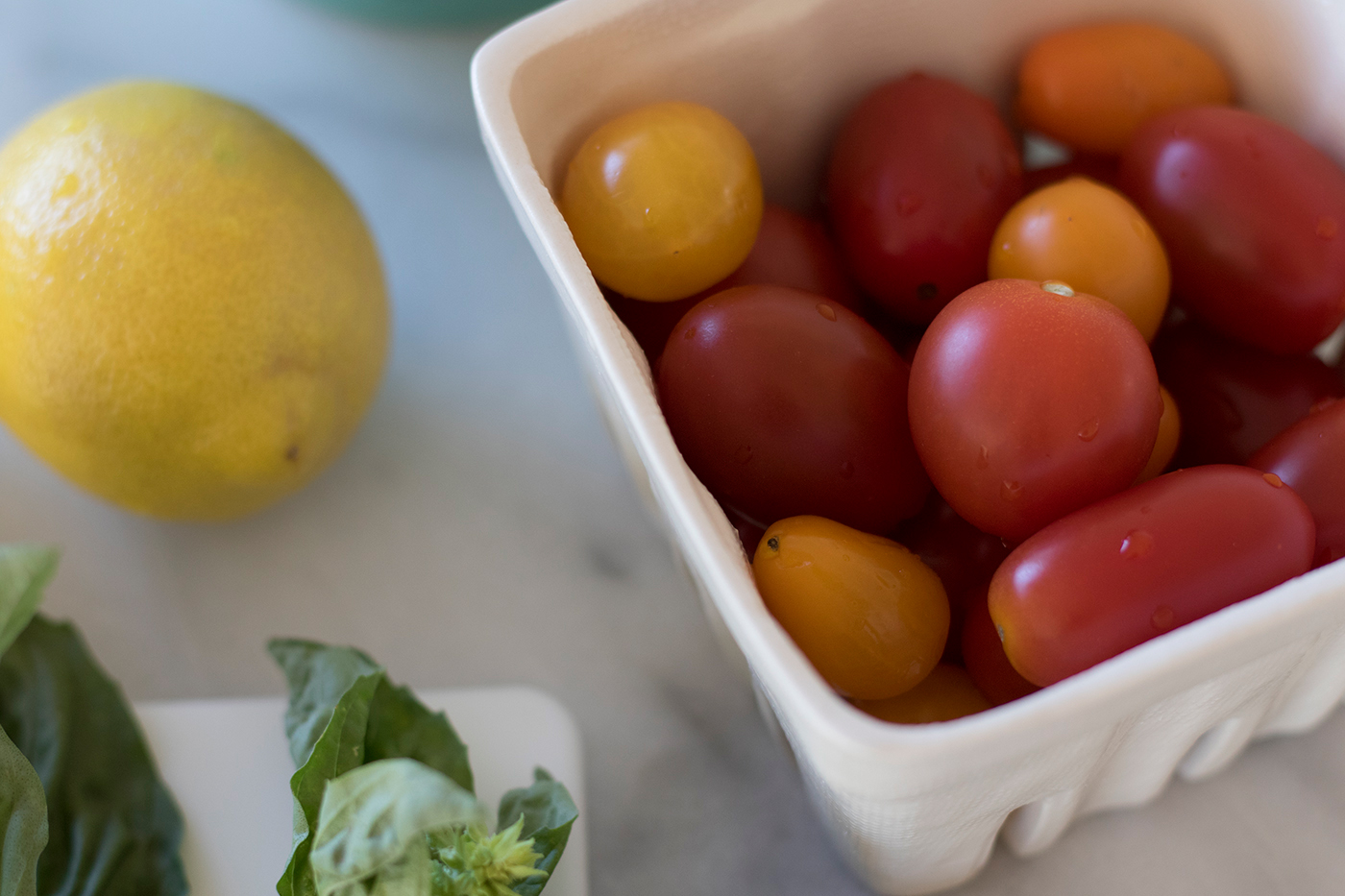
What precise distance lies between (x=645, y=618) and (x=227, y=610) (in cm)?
18

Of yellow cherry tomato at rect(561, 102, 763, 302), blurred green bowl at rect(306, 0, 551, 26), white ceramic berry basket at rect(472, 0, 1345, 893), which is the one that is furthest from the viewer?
blurred green bowl at rect(306, 0, 551, 26)

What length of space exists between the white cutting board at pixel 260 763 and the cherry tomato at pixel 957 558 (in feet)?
0.52

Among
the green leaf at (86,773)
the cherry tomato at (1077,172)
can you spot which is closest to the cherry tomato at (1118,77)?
the cherry tomato at (1077,172)

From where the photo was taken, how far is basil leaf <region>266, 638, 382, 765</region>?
1.30ft

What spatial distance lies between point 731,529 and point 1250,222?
0.67 feet

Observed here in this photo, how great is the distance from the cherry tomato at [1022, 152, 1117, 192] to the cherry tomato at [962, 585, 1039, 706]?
6.5 inches

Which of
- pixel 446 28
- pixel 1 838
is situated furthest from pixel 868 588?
pixel 446 28

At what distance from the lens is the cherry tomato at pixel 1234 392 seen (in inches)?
15.3

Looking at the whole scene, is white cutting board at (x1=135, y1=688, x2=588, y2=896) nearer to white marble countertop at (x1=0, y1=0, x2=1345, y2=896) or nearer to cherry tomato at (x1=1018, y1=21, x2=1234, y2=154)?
white marble countertop at (x1=0, y1=0, x2=1345, y2=896)

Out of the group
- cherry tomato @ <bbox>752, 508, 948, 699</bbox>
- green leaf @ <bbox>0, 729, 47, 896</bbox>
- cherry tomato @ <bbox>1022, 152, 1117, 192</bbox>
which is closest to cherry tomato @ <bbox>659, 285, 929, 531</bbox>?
cherry tomato @ <bbox>752, 508, 948, 699</bbox>

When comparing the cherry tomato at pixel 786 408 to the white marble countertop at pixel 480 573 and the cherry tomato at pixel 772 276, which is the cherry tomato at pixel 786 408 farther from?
the white marble countertop at pixel 480 573

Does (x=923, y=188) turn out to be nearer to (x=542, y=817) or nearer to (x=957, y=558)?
(x=957, y=558)

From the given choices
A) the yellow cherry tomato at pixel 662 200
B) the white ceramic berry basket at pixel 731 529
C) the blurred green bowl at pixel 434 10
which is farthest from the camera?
the blurred green bowl at pixel 434 10

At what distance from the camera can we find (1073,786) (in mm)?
359
